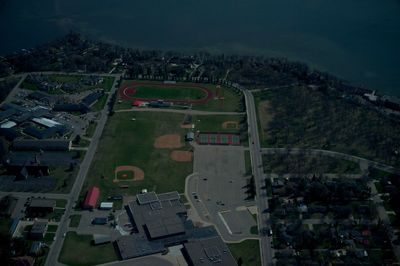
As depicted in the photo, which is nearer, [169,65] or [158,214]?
[158,214]

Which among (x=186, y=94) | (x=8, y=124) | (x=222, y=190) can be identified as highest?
(x=186, y=94)

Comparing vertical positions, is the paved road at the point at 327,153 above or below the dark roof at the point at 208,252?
above

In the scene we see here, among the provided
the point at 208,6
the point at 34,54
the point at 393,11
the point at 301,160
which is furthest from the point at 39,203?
the point at 393,11

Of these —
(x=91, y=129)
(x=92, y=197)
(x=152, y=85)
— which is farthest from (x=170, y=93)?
(x=92, y=197)

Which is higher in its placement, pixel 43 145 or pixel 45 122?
pixel 45 122

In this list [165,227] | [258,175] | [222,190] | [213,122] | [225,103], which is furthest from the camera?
[225,103]

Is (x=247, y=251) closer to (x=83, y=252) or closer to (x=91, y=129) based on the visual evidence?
(x=83, y=252)

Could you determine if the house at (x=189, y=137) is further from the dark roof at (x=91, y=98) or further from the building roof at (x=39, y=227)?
the building roof at (x=39, y=227)

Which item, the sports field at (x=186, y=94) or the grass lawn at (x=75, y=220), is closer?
the grass lawn at (x=75, y=220)

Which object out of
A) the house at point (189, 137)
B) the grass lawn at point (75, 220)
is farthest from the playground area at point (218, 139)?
the grass lawn at point (75, 220)
